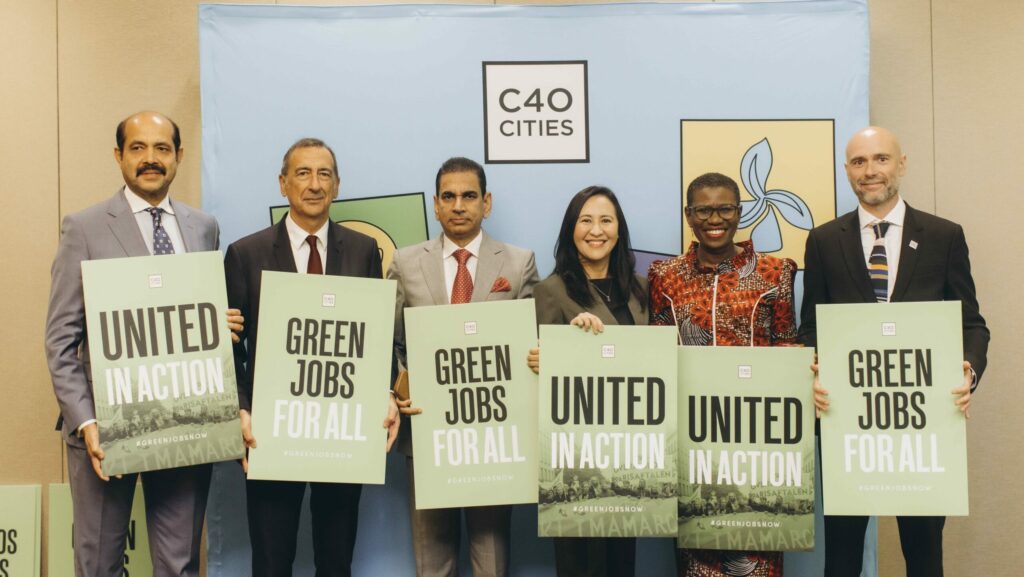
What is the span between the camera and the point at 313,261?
10.0 feet

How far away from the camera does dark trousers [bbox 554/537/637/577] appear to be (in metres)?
2.93

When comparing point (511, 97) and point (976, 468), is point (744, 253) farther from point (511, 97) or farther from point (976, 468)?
point (976, 468)

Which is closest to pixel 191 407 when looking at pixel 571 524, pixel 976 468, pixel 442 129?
pixel 571 524

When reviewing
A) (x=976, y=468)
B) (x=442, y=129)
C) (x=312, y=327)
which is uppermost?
(x=442, y=129)

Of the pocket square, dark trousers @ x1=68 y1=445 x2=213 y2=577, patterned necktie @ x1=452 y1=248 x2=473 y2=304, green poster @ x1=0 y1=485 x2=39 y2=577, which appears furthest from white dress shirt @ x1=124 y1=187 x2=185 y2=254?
green poster @ x1=0 y1=485 x2=39 y2=577

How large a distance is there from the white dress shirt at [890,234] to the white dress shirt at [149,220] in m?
2.46

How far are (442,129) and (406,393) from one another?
4.02ft

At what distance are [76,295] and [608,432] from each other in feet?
6.02

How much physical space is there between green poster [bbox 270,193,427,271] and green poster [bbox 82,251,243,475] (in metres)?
0.92

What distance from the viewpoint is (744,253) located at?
301 centimetres

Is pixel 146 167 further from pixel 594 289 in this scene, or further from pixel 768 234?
pixel 768 234

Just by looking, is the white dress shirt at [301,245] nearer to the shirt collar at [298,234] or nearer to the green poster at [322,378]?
the shirt collar at [298,234]

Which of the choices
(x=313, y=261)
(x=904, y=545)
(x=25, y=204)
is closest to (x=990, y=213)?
(x=904, y=545)

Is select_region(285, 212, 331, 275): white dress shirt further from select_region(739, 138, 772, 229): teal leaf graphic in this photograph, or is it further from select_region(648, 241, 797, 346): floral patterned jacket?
select_region(739, 138, 772, 229): teal leaf graphic
